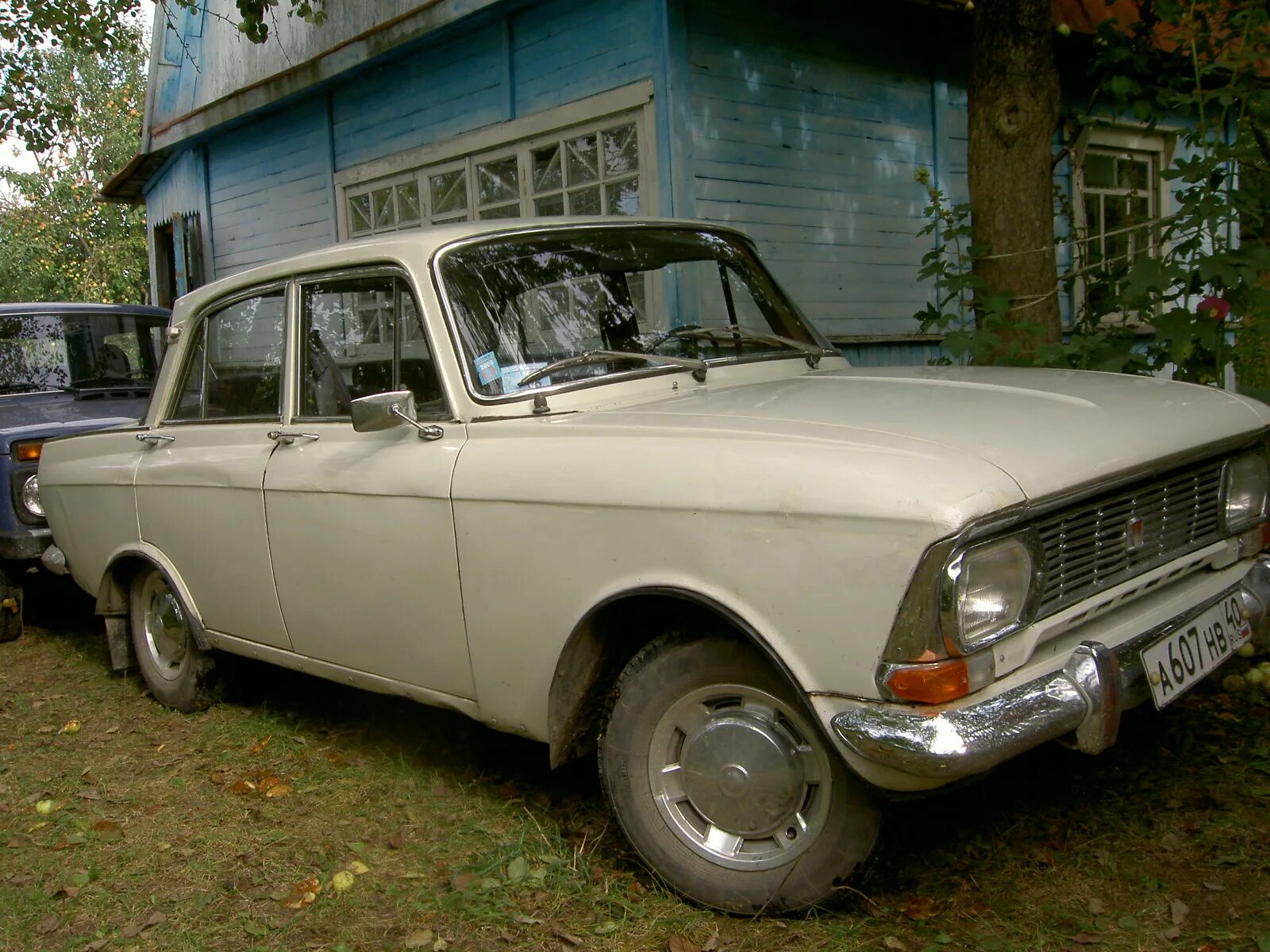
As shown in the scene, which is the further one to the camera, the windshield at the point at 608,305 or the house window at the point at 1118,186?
the house window at the point at 1118,186

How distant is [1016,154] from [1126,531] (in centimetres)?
305

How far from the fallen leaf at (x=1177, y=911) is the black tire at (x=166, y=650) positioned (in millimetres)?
3507

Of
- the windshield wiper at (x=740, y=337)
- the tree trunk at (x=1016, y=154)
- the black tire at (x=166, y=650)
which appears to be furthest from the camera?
the tree trunk at (x=1016, y=154)

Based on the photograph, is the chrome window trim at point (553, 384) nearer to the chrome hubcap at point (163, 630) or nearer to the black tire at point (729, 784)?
the black tire at point (729, 784)

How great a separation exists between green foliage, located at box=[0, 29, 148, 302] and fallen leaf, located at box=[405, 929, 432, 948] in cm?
2528

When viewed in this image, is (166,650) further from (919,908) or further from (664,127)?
(664,127)

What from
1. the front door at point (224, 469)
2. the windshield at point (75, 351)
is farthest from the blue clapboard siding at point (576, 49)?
the front door at point (224, 469)

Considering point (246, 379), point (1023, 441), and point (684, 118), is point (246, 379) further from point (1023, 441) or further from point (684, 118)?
point (684, 118)

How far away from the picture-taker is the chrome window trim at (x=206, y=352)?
12.6 feet

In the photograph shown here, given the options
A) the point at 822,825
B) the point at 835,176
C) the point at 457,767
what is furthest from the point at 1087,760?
the point at 835,176

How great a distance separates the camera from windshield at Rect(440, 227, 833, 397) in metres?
3.22

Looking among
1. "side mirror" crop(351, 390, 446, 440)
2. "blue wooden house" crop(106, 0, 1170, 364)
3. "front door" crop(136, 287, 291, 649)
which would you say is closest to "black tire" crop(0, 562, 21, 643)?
"front door" crop(136, 287, 291, 649)

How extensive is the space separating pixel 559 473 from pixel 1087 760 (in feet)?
6.29

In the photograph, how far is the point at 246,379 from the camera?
4051 mm
